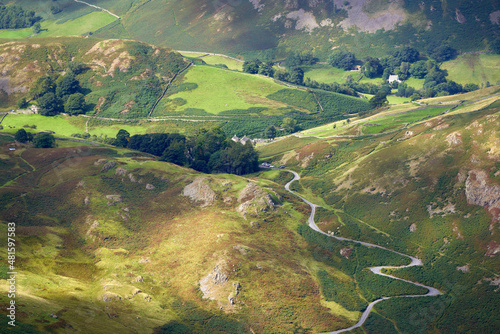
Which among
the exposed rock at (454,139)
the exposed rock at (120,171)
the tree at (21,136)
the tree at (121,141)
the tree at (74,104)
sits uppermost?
the exposed rock at (454,139)

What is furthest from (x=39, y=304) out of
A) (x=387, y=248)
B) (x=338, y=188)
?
(x=338, y=188)

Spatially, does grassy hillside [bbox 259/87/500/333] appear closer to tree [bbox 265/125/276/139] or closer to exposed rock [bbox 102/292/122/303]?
tree [bbox 265/125/276/139]

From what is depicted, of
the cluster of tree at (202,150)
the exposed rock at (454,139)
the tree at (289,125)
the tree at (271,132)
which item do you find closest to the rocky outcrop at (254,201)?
the cluster of tree at (202,150)

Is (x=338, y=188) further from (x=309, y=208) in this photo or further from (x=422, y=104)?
(x=422, y=104)

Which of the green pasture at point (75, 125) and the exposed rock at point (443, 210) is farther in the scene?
the green pasture at point (75, 125)

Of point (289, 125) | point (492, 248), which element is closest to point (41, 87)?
point (289, 125)

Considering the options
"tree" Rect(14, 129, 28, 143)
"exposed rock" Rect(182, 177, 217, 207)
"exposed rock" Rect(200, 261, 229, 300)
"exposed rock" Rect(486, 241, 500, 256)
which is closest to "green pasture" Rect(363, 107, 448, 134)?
"exposed rock" Rect(182, 177, 217, 207)

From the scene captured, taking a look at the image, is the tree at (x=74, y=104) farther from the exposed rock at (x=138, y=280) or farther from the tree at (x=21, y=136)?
the exposed rock at (x=138, y=280)
